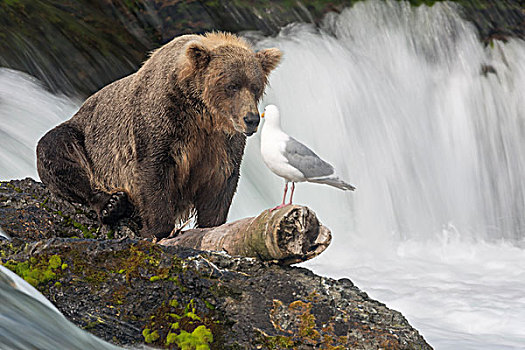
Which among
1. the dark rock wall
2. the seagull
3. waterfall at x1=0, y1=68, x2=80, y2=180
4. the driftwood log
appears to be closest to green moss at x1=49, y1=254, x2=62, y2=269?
the driftwood log

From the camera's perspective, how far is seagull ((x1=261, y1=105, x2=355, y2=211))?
4113mm

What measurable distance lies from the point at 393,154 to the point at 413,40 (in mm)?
2576

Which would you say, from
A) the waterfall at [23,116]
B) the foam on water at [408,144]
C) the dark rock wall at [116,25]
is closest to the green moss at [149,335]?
the waterfall at [23,116]

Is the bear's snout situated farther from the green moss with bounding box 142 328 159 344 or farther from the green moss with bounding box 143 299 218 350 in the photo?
the green moss with bounding box 142 328 159 344

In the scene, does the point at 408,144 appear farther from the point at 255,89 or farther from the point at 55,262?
the point at 55,262

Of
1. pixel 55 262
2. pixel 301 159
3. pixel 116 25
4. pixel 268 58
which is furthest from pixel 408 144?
pixel 55 262

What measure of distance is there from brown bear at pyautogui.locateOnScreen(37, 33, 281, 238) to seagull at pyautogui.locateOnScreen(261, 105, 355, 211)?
329mm

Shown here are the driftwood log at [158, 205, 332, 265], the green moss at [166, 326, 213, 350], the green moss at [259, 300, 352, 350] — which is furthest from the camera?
the driftwood log at [158, 205, 332, 265]

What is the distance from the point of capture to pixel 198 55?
4730 millimetres

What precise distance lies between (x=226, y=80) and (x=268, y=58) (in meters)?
0.47

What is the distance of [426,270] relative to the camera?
33.5 feet

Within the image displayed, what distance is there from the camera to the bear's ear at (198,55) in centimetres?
470

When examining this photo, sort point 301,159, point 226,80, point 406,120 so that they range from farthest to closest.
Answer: point 406,120, point 226,80, point 301,159

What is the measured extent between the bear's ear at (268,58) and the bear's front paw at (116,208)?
1.41 meters
